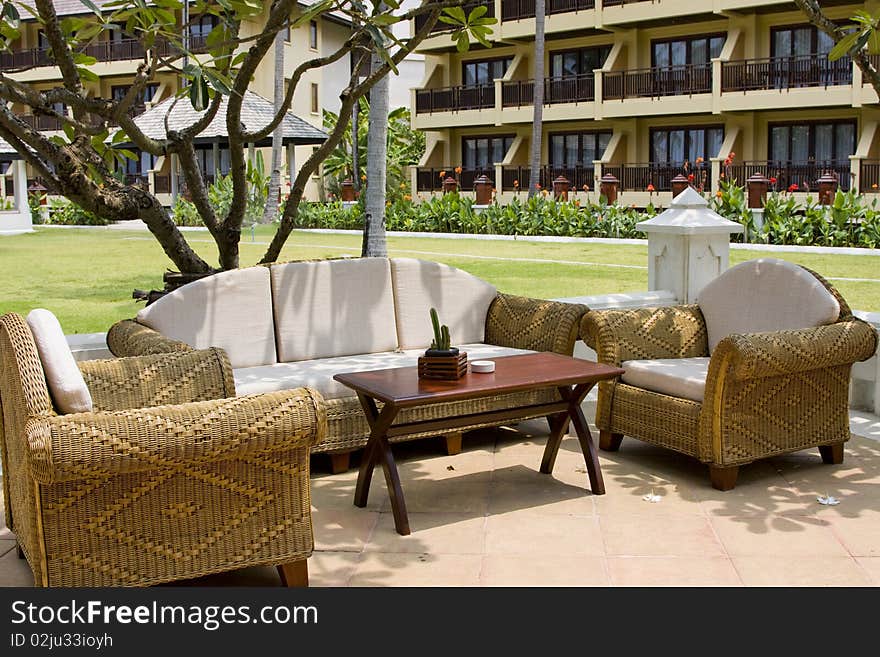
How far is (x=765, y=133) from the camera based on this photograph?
87.8 feet

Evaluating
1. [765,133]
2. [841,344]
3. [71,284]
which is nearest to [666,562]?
[841,344]

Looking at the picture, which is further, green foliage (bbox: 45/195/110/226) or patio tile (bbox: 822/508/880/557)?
green foliage (bbox: 45/195/110/226)

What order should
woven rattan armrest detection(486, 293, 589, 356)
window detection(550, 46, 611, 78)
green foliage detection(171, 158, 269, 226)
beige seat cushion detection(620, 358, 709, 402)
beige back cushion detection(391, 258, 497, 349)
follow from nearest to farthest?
beige seat cushion detection(620, 358, 709, 402) < woven rattan armrest detection(486, 293, 589, 356) < beige back cushion detection(391, 258, 497, 349) < green foliage detection(171, 158, 269, 226) < window detection(550, 46, 611, 78)

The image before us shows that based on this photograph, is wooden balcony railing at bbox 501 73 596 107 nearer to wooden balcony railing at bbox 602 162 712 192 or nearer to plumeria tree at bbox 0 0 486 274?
wooden balcony railing at bbox 602 162 712 192

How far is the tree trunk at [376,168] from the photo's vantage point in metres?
11.1

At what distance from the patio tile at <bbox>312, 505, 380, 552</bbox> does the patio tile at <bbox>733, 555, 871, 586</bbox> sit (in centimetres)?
155

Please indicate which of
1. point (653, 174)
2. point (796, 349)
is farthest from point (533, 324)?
point (653, 174)

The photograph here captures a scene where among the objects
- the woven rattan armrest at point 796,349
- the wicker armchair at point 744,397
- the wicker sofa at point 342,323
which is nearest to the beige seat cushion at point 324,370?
the wicker sofa at point 342,323

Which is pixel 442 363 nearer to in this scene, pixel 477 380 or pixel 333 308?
pixel 477 380

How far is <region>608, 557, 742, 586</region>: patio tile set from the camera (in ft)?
13.0

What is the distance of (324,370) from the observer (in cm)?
579

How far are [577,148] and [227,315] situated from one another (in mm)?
25411

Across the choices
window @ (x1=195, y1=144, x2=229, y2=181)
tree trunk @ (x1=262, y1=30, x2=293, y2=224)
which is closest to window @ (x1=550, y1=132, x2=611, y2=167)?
tree trunk @ (x1=262, y1=30, x2=293, y2=224)

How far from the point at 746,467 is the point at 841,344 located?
32.1 inches
